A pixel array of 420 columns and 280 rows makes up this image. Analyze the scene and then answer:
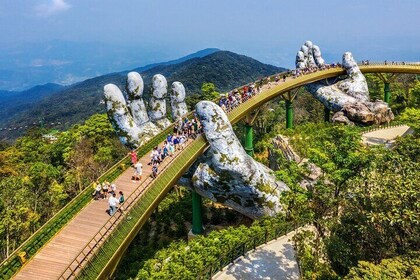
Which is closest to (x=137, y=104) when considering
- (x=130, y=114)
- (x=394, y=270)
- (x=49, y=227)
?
(x=130, y=114)

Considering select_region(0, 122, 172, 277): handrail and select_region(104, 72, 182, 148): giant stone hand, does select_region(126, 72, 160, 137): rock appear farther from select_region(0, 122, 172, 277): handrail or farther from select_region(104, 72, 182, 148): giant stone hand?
select_region(0, 122, 172, 277): handrail

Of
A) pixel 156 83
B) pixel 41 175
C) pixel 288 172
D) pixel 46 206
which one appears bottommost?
pixel 46 206

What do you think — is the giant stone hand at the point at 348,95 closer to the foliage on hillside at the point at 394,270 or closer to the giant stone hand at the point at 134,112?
the giant stone hand at the point at 134,112

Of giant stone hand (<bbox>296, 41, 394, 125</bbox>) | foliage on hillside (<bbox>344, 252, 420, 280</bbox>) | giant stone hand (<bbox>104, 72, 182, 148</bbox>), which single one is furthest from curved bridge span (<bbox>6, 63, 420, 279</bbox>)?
giant stone hand (<bbox>296, 41, 394, 125</bbox>)

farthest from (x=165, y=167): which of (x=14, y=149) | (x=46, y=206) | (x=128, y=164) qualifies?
(x=14, y=149)

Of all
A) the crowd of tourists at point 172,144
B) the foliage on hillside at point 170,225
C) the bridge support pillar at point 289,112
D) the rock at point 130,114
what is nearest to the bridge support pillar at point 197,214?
the foliage on hillside at point 170,225

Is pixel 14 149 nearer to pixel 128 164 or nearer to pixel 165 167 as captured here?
pixel 128 164
